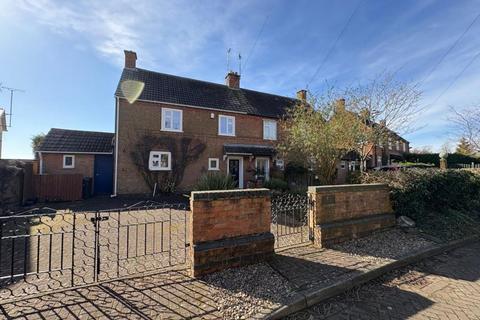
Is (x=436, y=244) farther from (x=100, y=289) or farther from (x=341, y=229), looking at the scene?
(x=100, y=289)

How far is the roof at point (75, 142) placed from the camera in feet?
52.7

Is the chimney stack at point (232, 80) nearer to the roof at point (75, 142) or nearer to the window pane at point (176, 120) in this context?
the window pane at point (176, 120)

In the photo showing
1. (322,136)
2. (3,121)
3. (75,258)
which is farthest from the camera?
(3,121)

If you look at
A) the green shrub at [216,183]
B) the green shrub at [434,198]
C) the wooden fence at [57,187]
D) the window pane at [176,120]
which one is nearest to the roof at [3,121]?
the wooden fence at [57,187]

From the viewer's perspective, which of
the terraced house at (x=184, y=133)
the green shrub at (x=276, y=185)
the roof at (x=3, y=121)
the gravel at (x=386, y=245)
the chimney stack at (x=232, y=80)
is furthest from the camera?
the chimney stack at (x=232, y=80)

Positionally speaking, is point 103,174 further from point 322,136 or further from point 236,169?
point 322,136

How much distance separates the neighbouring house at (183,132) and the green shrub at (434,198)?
1071 centimetres

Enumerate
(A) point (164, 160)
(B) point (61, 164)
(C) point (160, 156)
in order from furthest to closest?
(B) point (61, 164)
(A) point (164, 160)
(C) point (160, 156)

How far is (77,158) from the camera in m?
16.3

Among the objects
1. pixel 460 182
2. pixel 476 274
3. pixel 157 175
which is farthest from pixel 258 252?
pixel 157 175

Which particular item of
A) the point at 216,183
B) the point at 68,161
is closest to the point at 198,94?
the point at 216,183

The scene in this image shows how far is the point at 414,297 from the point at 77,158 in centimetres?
1830

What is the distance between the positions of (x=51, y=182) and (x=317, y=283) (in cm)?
1408

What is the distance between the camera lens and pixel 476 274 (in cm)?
480
